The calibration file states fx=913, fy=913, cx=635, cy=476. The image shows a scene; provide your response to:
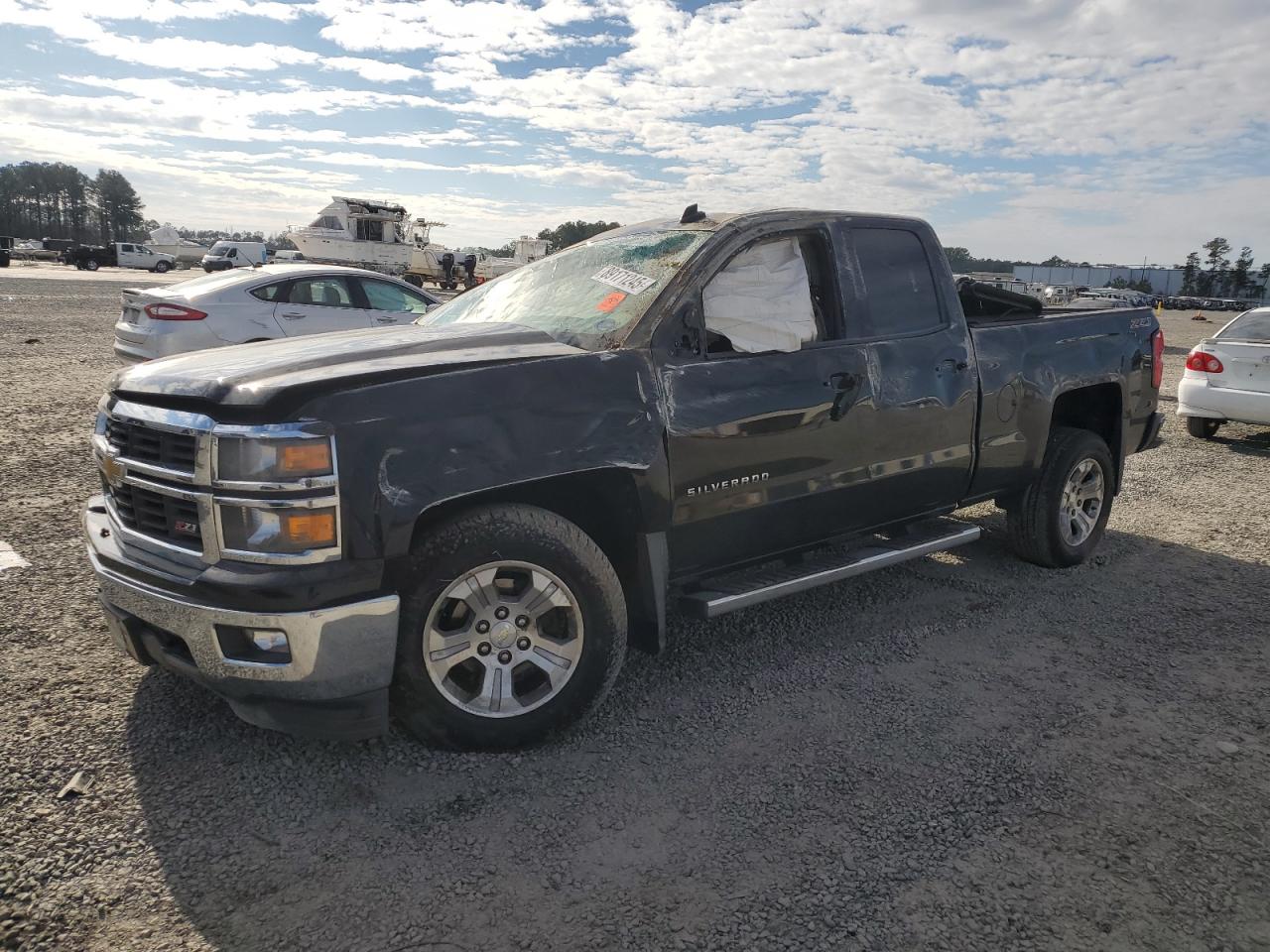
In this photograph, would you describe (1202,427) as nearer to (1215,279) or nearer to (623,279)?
(623,279)

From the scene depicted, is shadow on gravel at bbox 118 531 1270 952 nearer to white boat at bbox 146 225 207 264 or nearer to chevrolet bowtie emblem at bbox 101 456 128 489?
chevrolet bowtie emblem at bbox 101 456 128 489

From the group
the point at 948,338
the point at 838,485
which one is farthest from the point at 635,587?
the point at 948,338

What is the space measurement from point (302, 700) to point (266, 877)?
519 millimetres

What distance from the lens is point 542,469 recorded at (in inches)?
126

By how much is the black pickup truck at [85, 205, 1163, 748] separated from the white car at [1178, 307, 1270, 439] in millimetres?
6403

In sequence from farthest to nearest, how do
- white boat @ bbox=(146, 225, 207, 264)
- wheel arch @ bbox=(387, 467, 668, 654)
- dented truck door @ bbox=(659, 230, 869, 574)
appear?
white boat @ bbox=(146, 225, 207, 264) < dented truck door @ bbox=(659, 230, 869, 574) < wheel arch @ bbox=(387, 467, 668, 654)

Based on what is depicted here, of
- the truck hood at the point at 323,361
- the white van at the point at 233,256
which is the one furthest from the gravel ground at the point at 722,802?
the white van at the point at 233,256

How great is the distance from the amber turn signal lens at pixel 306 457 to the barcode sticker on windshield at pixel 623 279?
1517 millimetres

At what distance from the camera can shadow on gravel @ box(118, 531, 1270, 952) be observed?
249 centimetres

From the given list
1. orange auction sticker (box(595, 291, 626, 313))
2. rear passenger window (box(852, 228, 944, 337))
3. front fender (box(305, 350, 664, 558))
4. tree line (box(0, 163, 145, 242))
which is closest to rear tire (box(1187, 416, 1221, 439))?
rear passenger window (box(852, 228, 944, 337))

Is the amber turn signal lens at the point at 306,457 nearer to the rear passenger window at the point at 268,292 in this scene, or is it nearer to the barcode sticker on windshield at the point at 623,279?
the barcode sticker on windshield at the point at 623,279

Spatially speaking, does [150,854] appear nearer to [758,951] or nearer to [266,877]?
[266,877]

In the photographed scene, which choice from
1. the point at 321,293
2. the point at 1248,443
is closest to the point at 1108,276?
the point at 1248,443

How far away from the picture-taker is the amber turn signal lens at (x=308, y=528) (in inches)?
111
